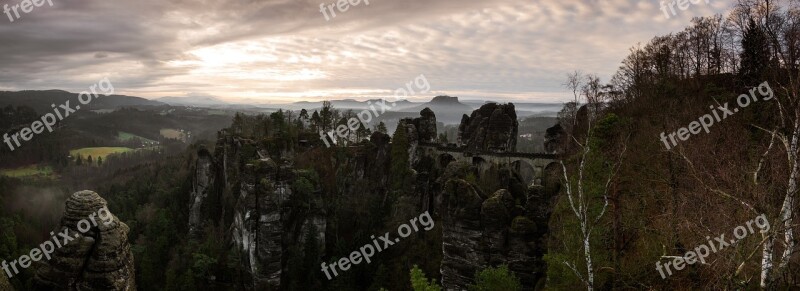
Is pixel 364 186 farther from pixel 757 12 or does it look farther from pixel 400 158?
pixel 757 12

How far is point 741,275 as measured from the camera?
43.0 ft

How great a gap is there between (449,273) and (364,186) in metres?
29.7

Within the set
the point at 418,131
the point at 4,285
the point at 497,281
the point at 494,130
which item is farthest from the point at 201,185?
the point at 4,285

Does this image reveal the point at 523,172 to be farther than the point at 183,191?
No

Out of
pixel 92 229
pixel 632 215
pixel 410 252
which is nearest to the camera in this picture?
pixel 92 229

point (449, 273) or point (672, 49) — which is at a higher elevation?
point (672, 49)

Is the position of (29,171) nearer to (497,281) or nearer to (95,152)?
(95,152)

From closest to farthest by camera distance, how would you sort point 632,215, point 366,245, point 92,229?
point 92,229, point 632,215, point 366,245

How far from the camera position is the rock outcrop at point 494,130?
54969 millimetres

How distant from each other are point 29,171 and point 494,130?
170 m

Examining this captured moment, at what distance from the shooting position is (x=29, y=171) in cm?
14700

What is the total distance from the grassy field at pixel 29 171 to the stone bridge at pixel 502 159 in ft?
491

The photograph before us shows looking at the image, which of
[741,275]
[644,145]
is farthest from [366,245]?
[741,275]

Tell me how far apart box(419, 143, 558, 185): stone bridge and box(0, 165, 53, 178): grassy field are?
150m
